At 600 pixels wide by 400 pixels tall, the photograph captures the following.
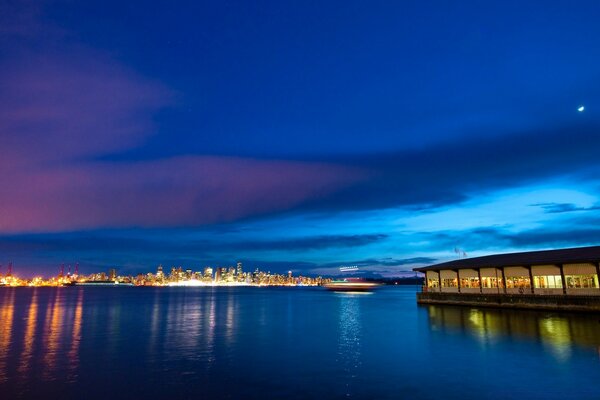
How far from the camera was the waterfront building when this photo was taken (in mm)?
55906

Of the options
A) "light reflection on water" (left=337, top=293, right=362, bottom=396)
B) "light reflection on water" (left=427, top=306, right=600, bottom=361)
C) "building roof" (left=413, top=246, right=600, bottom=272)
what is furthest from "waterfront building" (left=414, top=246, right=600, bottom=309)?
"light reflection on water" (left=337, top=293, right=362, bottom=396)

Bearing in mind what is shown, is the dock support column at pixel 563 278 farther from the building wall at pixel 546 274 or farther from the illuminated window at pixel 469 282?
the illuminated window at pixel 469 282

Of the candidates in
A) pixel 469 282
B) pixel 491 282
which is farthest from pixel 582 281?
pixel 469 282

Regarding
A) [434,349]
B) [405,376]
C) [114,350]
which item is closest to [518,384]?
[405,376]

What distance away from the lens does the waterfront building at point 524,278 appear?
55.9 metres

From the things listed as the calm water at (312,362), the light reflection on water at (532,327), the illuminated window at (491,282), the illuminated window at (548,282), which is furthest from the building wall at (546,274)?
the calm water at (312,362)

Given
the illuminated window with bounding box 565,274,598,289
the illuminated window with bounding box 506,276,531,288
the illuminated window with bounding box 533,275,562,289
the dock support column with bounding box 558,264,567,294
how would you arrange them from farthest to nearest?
the illuminated window with bounding box 506,276,531,288 → the illuminated window with bounding box 533,275,562,289 → the dock support column with bounding box 558,264,567,294 → the illuminated window with bounding box 565,274,598,289

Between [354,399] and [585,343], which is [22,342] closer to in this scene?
[354,399]

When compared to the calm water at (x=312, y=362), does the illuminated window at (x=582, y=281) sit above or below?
above

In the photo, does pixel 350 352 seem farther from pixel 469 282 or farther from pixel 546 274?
pixel 469 282

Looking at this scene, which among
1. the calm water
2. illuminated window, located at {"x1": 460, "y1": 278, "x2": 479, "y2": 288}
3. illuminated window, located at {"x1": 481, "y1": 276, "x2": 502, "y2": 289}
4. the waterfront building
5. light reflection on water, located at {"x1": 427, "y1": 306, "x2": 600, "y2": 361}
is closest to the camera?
the calm water

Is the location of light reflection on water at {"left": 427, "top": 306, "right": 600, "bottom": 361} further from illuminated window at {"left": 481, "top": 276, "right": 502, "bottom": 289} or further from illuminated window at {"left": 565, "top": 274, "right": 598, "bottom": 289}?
illuminated window at {"left": 481, "top": 276, "right": 502, "bottom": 289}

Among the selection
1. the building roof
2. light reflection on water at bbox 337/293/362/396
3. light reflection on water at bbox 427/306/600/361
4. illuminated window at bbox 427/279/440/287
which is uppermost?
the building roof

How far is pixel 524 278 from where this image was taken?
65.1m
